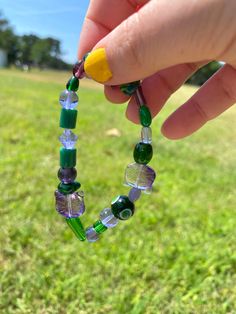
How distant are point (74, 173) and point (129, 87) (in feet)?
0.94

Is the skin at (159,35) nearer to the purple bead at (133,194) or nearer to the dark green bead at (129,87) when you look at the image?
the dark green bead at (129,87)

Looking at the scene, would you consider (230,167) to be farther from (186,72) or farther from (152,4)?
(152,4)

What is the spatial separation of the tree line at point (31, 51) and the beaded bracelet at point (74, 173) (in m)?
47.1

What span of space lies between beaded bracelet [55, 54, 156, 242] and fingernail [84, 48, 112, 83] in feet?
0.36

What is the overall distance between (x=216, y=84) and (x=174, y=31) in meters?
0.52

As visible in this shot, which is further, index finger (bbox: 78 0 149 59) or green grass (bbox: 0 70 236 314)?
green grass (bbox: 0 70 236 314)

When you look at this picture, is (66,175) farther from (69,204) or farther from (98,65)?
(98,65)

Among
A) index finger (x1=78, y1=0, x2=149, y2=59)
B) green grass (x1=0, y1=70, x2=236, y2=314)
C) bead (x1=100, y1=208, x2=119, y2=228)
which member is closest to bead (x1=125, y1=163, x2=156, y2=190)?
bead (x1=100, y1=208, x2=119, y2=228)

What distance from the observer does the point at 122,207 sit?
1.05 m

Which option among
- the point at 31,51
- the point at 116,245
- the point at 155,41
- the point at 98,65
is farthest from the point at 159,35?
the point at 31,51

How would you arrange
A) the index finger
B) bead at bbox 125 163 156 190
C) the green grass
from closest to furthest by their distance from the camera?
bead at bbox 125 163 156 190 → the index finger → the green grass

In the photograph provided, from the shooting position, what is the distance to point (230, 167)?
11.5 feet

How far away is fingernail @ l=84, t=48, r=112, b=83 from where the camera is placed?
87 centimetres

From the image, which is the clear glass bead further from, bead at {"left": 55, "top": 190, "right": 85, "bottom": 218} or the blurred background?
the blurred background
